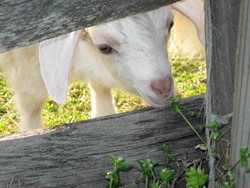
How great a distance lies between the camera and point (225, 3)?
138 centimetres

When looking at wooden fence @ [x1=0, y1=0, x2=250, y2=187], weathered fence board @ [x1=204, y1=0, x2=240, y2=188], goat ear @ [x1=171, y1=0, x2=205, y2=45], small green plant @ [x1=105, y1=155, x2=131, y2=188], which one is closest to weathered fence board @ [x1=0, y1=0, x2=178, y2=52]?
wooden fence @ [x1=0, y1=0, x2=250, y2=187]

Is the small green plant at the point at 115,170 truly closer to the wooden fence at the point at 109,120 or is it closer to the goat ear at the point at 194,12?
the wooden fence at the point at 109,120

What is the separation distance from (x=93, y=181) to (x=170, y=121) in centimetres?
35

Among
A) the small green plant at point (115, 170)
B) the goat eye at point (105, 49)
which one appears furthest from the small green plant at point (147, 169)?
the goat eye at point (105, 49)

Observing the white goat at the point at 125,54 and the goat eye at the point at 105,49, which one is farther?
the goat eye at the point at 105,49

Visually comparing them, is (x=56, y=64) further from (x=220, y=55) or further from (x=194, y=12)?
(x=220, y=55)

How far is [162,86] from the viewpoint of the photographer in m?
2.46

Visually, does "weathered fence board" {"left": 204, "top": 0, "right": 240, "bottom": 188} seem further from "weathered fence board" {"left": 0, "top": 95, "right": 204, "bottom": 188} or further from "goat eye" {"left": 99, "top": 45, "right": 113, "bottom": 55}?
"goat eye" {"left": 99, "top": 45, "right": 113, "bottom": 55}

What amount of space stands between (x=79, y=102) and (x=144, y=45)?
5.71 feet

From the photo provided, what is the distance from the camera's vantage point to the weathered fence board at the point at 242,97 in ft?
4.37

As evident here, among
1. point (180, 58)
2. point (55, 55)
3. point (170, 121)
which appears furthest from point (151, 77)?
point (180, 58)

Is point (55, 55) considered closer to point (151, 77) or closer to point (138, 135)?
point (151, 77)

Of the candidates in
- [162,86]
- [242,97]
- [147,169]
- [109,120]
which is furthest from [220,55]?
[162,86]

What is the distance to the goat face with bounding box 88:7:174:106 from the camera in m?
2.52
